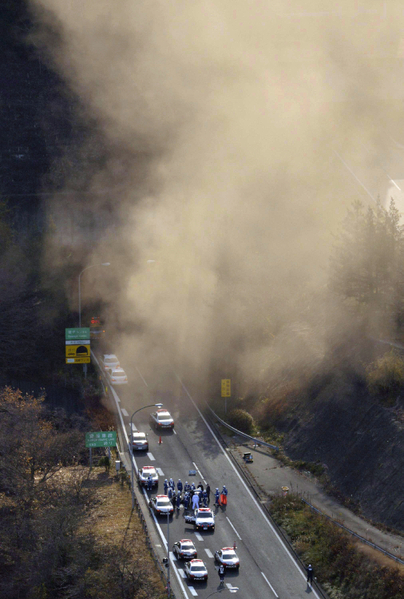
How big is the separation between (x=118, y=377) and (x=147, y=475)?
50.1ft

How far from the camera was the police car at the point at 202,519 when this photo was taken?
3036 cm

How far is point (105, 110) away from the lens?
88.2 m

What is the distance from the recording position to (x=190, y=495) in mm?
32562

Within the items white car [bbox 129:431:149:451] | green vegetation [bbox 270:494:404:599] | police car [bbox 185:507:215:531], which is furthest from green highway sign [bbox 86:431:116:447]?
green vegetation [bbox 270:494:404:599]

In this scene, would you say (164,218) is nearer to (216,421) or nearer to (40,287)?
(40,287)

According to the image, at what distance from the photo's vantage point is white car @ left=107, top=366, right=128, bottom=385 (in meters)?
Answer: 49.1

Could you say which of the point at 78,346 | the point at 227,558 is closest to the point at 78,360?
the point at 78,346

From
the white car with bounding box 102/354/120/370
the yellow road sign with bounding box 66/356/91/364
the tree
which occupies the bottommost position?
the white car with bounding box 102/354/120/370

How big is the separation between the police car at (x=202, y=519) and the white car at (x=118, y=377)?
62.3ft

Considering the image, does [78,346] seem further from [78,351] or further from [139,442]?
[139,442]

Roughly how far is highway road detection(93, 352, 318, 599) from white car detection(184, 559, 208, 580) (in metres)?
0.29

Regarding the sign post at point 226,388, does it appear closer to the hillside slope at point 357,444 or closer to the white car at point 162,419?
the white car at point 162,419

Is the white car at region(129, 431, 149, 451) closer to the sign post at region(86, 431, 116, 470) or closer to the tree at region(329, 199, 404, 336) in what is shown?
the sign post at region(86, 431, 116, 470)

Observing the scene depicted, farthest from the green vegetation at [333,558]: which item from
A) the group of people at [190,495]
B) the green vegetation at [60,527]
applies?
the green vegetation at [60,527]
